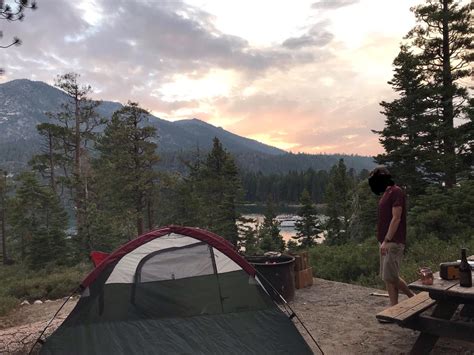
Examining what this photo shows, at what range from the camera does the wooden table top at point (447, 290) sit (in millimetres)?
4141

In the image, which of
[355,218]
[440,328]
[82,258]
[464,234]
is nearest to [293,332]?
[440,328]

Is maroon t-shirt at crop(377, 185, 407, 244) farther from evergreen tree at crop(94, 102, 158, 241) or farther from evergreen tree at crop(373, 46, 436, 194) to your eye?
evergreen tree at crop(94, 102, 158, 241)

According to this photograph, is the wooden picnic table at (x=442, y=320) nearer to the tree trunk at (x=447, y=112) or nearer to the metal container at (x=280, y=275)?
the metal container at (x=280, y=275)

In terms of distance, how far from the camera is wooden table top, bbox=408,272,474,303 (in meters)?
4.14

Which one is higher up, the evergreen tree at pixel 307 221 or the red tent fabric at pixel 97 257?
the red tent fabric at pixel 97 257

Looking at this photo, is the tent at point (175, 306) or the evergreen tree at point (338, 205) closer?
the tent at point (175, 306)

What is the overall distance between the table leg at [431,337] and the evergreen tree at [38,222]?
72.4ft

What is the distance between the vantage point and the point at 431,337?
14.9ft

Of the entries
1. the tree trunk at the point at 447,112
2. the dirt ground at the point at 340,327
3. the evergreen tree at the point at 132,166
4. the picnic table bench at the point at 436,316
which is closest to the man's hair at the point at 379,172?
the picnic table bench at the point at 436,316

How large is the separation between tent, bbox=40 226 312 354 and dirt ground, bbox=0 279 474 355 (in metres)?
0.94

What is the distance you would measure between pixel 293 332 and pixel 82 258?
2121 centimetres

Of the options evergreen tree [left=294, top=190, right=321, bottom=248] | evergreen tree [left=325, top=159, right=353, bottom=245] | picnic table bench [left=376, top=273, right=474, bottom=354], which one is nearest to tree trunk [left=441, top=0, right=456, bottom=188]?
picnic table bench [left=376, top=273, right=474, bottom=354]

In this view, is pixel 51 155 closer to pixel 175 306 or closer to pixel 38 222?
pixel 38 222

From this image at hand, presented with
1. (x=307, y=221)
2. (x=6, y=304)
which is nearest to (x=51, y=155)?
(x=6, y=304)
